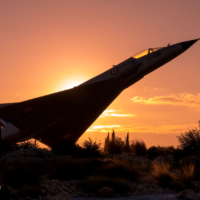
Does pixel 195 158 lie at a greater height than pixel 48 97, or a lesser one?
lesser

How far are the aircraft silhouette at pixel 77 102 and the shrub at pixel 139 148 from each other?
3729 millimetres

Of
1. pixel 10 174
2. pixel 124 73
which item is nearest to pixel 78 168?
pixel 10 174

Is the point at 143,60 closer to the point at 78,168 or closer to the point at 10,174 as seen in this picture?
the point at 78,168

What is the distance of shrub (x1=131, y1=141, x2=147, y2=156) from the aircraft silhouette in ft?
12.2

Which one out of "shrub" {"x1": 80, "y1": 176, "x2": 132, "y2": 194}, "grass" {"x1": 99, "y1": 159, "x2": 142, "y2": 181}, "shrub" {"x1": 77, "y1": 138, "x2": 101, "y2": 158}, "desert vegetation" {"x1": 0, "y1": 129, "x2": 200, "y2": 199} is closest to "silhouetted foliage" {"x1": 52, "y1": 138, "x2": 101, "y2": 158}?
"shrub" {"x1": 77, "y1": 138, "x2": 101, "y2": 158}

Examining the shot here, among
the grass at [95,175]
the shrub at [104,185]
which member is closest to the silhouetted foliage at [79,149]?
the grass at [95,175]

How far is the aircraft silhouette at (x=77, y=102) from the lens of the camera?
1433 centimetres

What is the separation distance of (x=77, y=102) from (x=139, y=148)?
5746 millimetres

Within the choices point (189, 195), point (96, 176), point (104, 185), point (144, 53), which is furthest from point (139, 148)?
point (189, 195)

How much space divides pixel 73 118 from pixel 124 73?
5433 mm

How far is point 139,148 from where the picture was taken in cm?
1711

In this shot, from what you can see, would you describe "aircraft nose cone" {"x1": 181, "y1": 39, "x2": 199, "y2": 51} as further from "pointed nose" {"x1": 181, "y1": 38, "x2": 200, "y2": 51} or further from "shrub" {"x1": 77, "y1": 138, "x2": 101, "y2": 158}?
"shrub" {"x1": 77, "y1": 138, "x2": 101, "y2": 158}

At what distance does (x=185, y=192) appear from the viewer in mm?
6762

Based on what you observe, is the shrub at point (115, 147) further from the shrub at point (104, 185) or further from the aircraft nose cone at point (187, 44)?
the shrub at point (104, 185)
